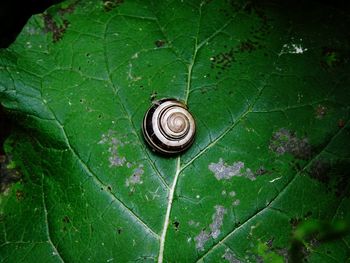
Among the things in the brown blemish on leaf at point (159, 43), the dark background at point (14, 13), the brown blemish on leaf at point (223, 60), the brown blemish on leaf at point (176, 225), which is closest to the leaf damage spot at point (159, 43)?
the brown blemish on leaf at point (159, 43)

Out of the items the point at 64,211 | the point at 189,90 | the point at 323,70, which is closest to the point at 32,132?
the point at 64,211

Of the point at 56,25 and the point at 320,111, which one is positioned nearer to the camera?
the point at 320,111

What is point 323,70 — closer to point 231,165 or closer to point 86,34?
point 231,165

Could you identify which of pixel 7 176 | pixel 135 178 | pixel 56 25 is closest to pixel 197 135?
pixel 135 178

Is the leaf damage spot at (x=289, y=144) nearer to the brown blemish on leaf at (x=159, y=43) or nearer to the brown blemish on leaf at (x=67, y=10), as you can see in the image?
the brown blemish on leaf at (x=159, y=43)

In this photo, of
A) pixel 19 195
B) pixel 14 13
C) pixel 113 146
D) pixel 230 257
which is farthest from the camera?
pixel 14 13

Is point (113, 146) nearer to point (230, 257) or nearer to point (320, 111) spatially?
point (230, 257)
